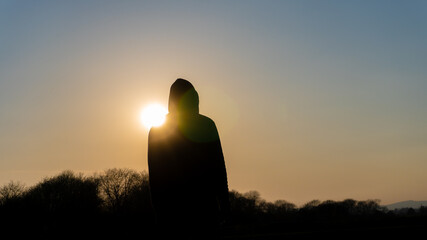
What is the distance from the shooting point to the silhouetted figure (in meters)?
3.11

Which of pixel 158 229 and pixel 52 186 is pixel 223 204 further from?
pixel 52 186

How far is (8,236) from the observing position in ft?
122

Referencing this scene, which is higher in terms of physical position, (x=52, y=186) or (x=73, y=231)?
(x=52, y=186)

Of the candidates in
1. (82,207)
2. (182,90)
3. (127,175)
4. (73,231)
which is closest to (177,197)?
(182,90)

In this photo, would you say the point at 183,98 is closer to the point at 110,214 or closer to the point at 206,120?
the point at 206,120

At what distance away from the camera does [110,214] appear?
198 ft

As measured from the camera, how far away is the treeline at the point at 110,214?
30.4m

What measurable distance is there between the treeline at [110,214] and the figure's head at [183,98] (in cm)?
1938

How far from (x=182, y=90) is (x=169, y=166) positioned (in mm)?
653

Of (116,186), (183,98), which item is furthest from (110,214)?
(183,98)

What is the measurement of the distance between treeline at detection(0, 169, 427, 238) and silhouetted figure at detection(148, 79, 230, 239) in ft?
63.3

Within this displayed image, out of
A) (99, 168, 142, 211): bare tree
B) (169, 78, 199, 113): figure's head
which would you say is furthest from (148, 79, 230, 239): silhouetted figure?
(99, 168, 142, 211): bare tree

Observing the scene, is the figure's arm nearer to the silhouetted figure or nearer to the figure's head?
the silhouetted figure

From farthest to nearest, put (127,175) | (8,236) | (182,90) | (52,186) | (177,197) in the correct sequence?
(127,175), (52,186), (8,236), (182,90), (177,197)
